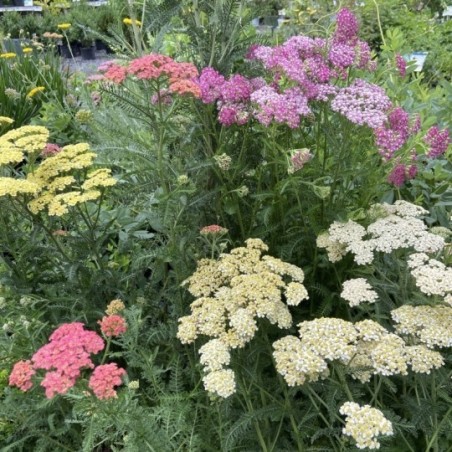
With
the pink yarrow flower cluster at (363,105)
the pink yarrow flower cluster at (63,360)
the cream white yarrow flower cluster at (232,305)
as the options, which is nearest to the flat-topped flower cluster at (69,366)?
the pink yarrow flower cluster at (63,360)

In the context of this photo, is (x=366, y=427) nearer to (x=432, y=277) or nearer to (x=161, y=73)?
(x=432, y=277)

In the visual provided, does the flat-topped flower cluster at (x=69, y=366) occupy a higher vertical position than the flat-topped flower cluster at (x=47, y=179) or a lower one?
lower

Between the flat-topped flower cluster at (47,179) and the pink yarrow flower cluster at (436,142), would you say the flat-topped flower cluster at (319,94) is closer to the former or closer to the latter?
the pink yarrow flower cluster at (436,142)

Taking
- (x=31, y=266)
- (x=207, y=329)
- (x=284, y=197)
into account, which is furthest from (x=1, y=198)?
(x=284, y=197)

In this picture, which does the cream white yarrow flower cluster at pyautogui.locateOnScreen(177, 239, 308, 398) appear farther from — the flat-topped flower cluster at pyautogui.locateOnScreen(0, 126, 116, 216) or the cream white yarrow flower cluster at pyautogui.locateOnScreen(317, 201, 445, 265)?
the flat-topped flower cluster at pyautogui.locateOnScreen(0, 126, 116, 216)

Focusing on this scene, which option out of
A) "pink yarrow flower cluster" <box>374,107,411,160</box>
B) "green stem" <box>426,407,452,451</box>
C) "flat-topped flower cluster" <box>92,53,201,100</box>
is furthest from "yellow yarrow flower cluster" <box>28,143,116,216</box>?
"green stem" <box>426,407,452,451</box>

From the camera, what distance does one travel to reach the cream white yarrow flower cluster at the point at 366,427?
38.8 inches

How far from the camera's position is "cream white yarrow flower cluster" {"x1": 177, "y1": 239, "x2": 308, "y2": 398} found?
1.14 m

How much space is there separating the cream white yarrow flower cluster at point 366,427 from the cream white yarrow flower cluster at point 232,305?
0.24 m

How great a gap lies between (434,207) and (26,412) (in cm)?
153

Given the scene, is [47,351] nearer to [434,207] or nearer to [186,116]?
[186,116]

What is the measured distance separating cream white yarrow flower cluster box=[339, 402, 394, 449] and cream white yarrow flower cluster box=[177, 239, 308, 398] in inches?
9.5

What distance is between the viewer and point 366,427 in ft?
3.27

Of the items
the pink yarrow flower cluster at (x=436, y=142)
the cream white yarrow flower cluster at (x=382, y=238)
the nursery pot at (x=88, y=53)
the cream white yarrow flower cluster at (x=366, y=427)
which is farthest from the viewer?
the nursery pot at (x=88, y=53)
